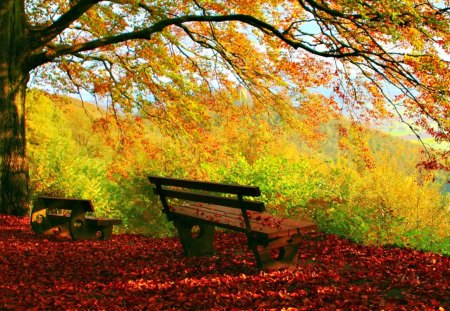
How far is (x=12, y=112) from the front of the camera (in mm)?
11070

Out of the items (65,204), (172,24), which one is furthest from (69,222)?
(172,24)

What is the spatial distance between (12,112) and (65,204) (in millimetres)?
3705

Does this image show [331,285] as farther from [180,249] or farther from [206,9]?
[206,9]

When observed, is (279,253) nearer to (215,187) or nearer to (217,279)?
(217,279)

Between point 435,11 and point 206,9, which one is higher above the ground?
point 206,9

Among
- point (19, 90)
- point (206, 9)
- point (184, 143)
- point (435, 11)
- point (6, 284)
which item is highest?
point (206, 9)

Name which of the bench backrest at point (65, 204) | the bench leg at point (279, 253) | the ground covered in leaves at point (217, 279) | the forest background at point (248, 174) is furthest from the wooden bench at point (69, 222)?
the bench leg at point (279, 253)

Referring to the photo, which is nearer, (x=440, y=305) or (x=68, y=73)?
(x=440, y=305)

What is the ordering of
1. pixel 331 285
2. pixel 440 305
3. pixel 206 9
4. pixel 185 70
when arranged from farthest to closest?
pixel 185 70
pixel 206 9
pixel 331 285
pixel 440 305

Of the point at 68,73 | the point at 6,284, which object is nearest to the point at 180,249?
the point at 6,284

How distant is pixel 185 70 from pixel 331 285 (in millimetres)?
10378

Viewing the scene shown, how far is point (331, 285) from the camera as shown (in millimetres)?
4965

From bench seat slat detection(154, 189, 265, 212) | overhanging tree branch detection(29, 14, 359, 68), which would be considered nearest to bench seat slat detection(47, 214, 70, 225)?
bench seat slat detection(154, 189, 265, 212)

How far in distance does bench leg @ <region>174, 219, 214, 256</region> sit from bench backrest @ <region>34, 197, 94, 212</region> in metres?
2.09
